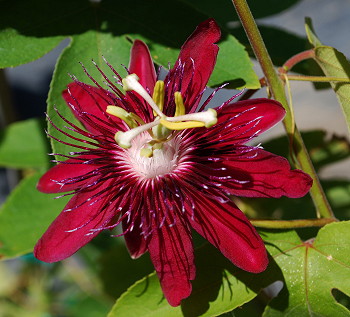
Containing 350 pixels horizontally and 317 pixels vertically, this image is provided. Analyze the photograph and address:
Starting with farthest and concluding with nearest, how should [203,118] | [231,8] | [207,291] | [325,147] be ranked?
[325,147], [231,8], [207,291], [203,118]

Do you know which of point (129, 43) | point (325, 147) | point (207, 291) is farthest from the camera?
point (325, 147)

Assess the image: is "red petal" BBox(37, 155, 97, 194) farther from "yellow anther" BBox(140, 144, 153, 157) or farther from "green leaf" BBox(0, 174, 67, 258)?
"green leaf" BBox(0, 174, 67, 258)

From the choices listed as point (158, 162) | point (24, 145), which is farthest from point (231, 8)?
point (24, 145)

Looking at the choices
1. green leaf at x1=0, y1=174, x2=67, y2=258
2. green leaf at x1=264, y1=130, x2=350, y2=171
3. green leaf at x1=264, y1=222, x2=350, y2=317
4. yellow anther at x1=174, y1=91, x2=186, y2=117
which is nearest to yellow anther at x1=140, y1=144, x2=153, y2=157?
yellow anther at x1=174, y1=91, x2=186, y2=117

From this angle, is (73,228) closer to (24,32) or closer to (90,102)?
(90,102)

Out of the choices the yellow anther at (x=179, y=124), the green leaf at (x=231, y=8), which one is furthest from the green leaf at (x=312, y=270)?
the green leaf at (x=231, y=8)

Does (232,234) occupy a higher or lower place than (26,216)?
higher
